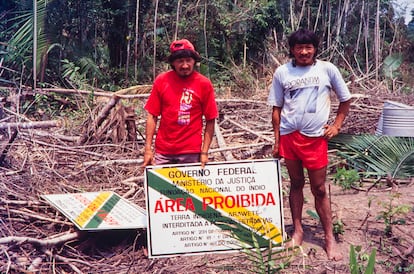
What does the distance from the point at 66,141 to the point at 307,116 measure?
3.81 metres

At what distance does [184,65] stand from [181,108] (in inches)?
12.0

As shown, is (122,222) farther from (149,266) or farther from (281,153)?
(281,153)

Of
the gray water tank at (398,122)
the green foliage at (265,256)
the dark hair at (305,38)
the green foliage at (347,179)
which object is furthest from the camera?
the gray water tank at (398,122)

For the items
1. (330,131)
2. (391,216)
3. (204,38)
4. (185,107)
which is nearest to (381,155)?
(391,216)

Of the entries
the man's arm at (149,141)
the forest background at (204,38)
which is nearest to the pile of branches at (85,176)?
the man's arm at (149,141)

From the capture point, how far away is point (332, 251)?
11.3 feet

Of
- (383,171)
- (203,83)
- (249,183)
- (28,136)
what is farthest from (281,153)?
(28,136)

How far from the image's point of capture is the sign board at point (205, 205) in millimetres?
3381

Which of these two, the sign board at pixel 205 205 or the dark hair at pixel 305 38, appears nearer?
the dark hair at pixel 305 38

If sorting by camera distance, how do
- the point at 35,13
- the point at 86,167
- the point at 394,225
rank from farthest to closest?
the point at 35,13 → the point at 86,167 → the point at 394,225

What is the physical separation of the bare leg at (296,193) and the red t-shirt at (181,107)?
69cm

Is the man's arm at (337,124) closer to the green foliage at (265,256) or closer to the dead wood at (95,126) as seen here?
the green foliage at (265,256)

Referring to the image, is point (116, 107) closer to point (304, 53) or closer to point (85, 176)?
point (85, 176)

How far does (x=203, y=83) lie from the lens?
338 centimetres
